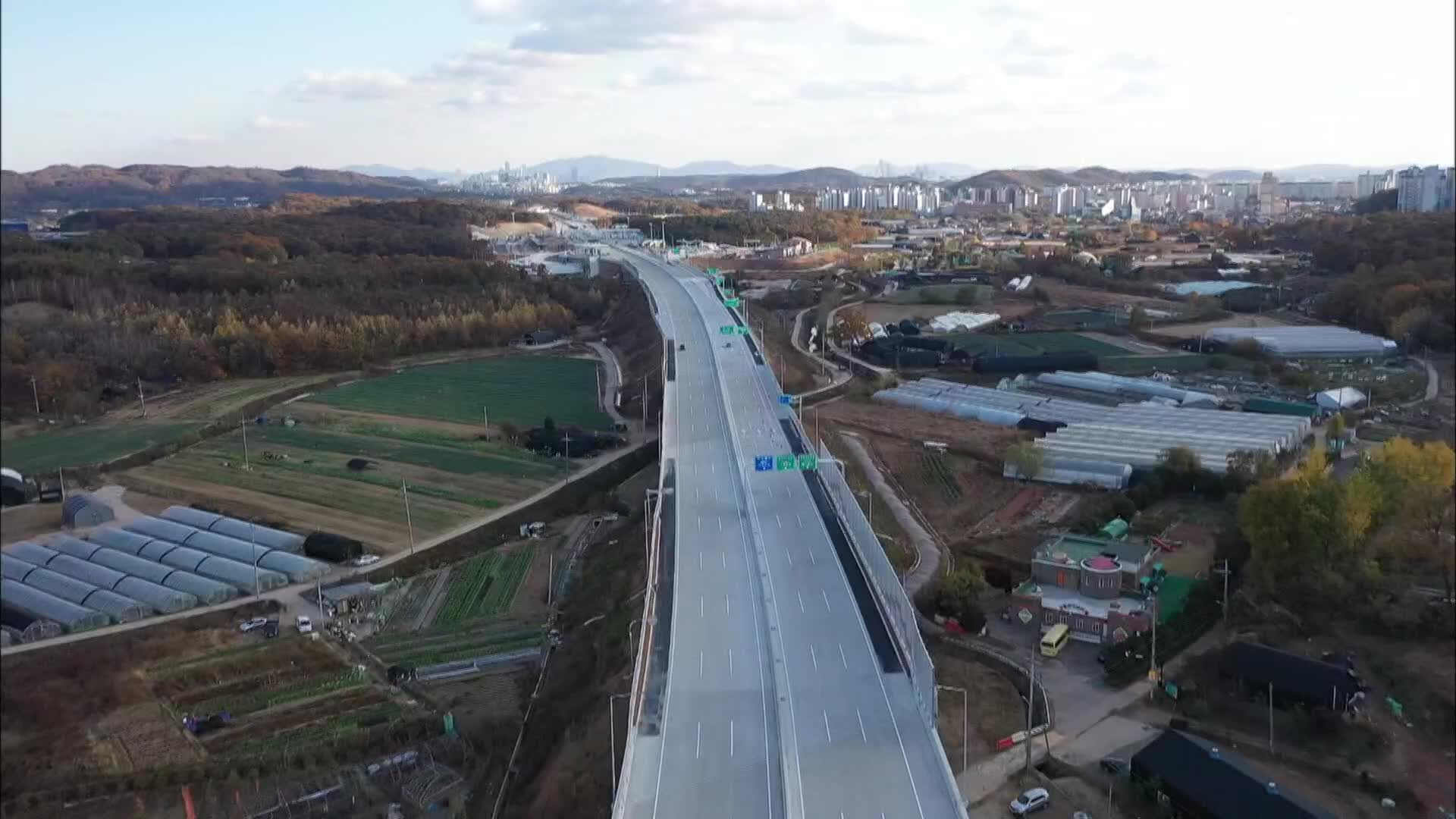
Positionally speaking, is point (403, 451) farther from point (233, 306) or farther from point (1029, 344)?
point (1029, 344)

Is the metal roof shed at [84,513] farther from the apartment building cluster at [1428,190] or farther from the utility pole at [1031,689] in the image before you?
the apartment building cluster at [1428,190]

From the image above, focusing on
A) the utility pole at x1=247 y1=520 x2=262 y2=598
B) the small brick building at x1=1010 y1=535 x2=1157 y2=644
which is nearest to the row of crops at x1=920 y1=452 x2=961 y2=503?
the small brick building at x1=1010 y1=535 x2=1157 y2=644

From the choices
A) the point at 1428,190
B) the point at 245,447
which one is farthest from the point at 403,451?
the point at 1428,190

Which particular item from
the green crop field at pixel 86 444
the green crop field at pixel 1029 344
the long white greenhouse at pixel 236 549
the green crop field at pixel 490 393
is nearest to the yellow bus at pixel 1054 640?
the long white greenhouse at pixel 236 549

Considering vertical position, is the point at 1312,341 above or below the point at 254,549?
above

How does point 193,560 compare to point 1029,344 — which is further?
point 1029,344
